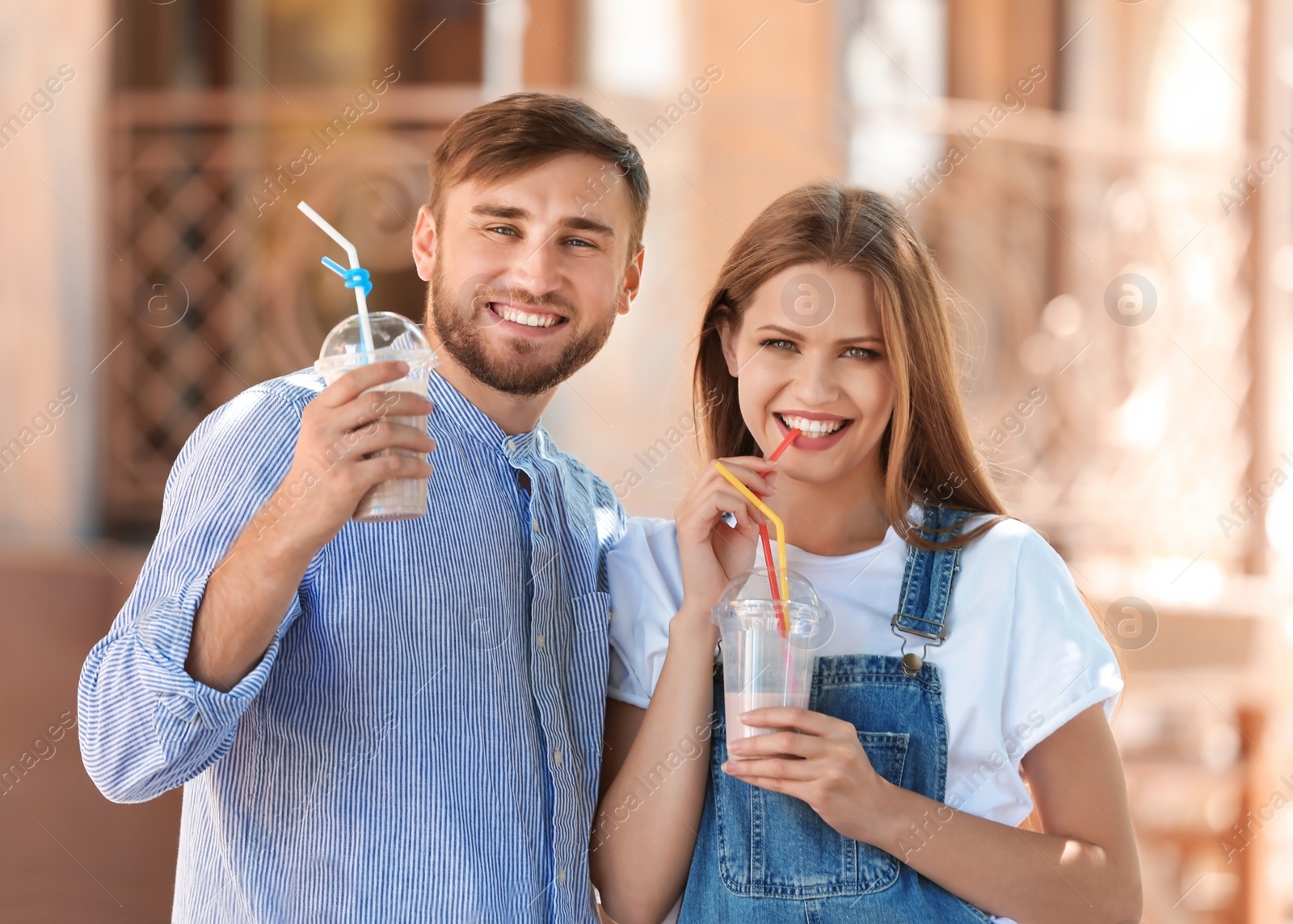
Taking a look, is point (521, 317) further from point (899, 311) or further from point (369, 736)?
point (369, 736)

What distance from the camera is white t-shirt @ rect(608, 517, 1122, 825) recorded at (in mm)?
1792

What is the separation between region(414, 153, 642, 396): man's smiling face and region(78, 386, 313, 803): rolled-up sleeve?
374 mm

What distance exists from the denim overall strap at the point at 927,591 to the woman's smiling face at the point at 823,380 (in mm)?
190

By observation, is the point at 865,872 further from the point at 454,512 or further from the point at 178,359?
the point at 178,359

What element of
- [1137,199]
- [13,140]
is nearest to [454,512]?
[13,140]

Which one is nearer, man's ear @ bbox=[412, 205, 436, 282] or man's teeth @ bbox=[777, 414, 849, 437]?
man's teeth @ bbox=[777, 414, 849, 437]

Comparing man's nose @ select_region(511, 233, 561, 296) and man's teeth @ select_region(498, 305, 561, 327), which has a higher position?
man's nose @ select_region(511, 233, 561, 296)

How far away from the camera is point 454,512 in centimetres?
184

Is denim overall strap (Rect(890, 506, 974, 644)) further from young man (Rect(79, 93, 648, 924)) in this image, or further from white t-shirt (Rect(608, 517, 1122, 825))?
young man (Rect(79, 93, 648, 924))

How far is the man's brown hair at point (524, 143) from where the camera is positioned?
1.99 m

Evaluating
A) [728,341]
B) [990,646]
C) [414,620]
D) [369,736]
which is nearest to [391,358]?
[414,620]

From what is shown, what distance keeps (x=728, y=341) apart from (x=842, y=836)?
32.6 inches

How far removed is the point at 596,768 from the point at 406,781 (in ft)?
1.05

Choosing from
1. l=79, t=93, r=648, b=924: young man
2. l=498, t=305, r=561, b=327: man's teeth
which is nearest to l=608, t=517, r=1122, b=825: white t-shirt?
l=79, t=93, r=648, b=924: young man
